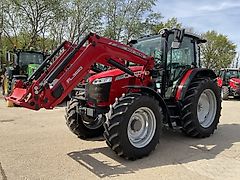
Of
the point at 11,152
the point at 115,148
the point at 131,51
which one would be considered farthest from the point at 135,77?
the point at 11,152

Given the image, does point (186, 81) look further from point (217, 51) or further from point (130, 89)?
point (217, 51)

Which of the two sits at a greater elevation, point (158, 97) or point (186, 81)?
point (186, 81)

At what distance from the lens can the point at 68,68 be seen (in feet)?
14.8

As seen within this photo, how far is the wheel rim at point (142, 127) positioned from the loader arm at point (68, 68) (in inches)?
31.1

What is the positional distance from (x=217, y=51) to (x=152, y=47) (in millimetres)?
37165

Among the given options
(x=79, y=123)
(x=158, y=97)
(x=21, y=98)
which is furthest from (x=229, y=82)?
(x=21, y=98)

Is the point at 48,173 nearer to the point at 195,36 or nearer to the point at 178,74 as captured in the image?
the point at 178,74

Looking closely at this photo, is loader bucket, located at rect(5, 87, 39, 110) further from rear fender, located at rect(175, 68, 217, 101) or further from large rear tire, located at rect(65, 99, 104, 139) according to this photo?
rear fender, located at rect(175, 68, 217, 101)

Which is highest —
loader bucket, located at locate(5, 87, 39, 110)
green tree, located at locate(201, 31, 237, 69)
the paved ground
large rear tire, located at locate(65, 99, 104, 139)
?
green tree, located at locate(201, 31, 237, 69)

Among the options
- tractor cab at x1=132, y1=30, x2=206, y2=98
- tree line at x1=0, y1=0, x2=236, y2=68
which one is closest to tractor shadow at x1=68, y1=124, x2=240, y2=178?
tractor cab at x1=132, y1=30, x2=206, y2=98

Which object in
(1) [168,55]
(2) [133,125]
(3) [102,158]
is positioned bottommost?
(3) [102,158]

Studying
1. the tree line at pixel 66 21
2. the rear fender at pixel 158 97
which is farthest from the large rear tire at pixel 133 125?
the tree line at pixel 66 21

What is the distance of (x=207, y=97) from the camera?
6.60m

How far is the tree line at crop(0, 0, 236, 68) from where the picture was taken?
2522 centimetres
